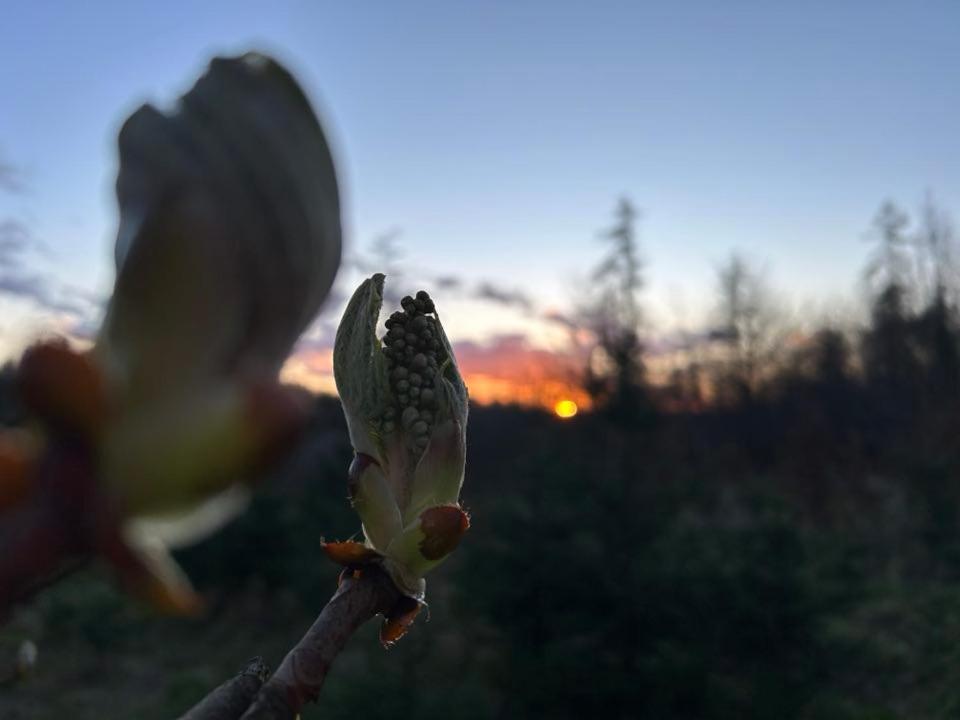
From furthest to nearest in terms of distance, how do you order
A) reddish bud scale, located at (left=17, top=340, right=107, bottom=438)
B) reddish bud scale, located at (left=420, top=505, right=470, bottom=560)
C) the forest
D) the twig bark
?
1. the forest
2. reddish bud scale, located at (left=420, top=505, right=470, bottom=560)
3. the twig bark
4. reddish bud scale, located at (left=17, top=340, right=107, bottom=438)

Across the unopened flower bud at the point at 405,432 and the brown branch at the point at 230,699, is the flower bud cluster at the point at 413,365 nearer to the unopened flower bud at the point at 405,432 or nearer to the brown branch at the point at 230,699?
the unopened flower bud at the point at 405,432

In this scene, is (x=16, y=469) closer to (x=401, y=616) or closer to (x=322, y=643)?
(x=322, y=643)

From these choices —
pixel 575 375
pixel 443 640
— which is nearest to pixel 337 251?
pixel 443 640

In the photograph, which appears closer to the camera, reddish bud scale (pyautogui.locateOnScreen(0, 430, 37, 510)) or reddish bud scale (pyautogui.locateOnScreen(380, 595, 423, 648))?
reddish bud scale (pyautogui.locateOnScreen(0, 430, 37, 510))

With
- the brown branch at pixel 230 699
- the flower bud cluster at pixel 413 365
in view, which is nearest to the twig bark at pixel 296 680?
the brown branch at pixel 230 699

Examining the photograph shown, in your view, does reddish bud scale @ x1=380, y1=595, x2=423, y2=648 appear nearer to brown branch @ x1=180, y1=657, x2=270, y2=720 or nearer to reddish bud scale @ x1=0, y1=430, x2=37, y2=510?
brown branch @ x1=180, y1=657, x2=270, y2=720

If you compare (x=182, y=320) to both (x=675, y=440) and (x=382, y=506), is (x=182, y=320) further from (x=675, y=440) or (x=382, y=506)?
(x=675, y=440)

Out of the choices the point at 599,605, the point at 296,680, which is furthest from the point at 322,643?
the point at 599,605

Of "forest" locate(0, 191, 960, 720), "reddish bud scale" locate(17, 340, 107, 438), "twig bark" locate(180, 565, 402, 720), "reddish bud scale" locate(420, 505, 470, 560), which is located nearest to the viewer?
"reddish bud scale" locate(17, 340, 107, 438)

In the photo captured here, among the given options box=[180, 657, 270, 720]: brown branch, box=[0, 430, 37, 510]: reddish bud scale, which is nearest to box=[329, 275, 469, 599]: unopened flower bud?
box=[180, 657, 270, 720]: brown branch
